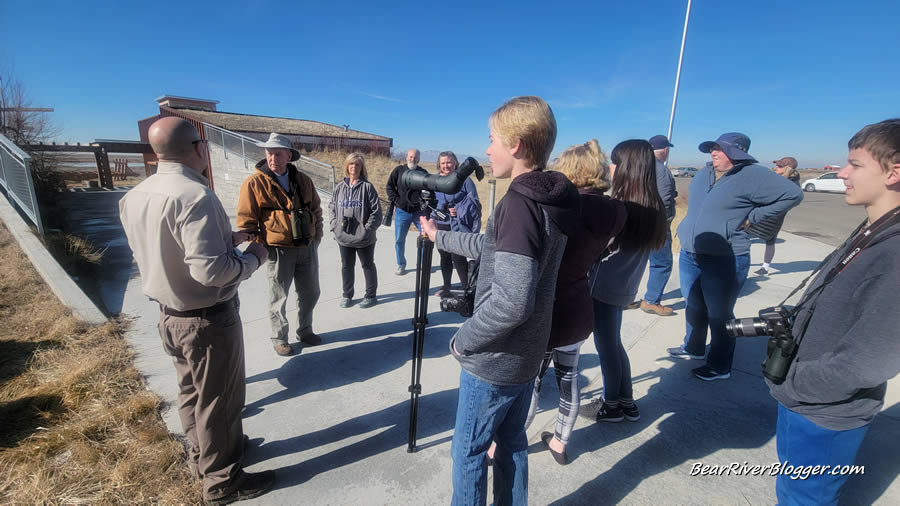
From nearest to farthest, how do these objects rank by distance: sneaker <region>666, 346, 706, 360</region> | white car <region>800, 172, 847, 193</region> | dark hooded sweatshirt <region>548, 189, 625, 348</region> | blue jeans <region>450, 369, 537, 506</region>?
1. blue jeans <region>450, 369, 537, 506</region>
2. dark hooded sweatshirt <region>548, 189, 625, 348</region>
3. sneaker <region>666, 346, 706, 360</region>
4. white car <region>800, 172, 847, 193</region>

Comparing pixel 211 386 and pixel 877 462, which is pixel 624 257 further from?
pixel 211 386

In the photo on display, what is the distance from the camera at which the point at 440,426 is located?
2.63 meters

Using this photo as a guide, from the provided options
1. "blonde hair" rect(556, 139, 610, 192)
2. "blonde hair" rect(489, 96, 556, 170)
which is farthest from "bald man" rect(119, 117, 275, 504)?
"blonde hair" rect(556, 139, 610, 192)

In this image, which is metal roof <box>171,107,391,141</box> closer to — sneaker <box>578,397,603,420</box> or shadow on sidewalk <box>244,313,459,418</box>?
shadow on sidewalk <box>244,313,459,418</box>

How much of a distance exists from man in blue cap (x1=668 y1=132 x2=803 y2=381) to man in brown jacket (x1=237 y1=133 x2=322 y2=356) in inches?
123

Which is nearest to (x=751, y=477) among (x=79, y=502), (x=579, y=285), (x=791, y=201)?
(x=579, y=285)

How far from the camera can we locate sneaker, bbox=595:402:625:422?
2637 mm

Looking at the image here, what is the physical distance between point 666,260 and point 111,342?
5501mm

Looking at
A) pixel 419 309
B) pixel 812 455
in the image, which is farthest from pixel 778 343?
pixel 419 309

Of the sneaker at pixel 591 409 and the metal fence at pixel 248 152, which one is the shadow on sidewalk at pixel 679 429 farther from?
the metal fence at pixel 248 152

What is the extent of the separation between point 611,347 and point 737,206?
1.52 m

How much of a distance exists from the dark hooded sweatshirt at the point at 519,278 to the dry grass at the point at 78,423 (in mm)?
1705

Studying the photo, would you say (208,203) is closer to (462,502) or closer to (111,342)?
(462,502)

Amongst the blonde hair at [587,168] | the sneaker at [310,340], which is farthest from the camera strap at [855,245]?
the sneaker at [310,340]
